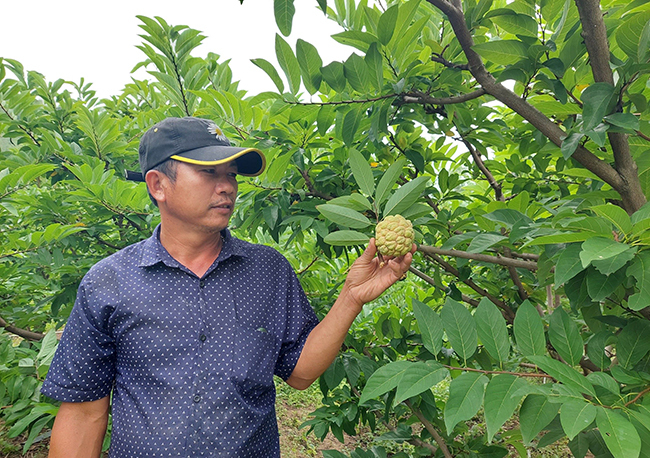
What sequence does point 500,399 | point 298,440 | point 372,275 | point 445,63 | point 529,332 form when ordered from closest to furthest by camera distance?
point 500,399 → point 529,332 → point 445,63 → point 372,275 → point 298,440

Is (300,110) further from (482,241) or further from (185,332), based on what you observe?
(185,332)

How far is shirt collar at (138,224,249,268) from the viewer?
4.75 feet

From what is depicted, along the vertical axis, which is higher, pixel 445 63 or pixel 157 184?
pixel 445 63

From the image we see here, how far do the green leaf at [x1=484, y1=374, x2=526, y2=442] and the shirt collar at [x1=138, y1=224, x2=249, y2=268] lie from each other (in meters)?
0.92

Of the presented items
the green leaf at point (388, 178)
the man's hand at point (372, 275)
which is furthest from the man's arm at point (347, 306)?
the green leaf at point (388, 178)

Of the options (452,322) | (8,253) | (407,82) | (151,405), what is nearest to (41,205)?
(8,253)

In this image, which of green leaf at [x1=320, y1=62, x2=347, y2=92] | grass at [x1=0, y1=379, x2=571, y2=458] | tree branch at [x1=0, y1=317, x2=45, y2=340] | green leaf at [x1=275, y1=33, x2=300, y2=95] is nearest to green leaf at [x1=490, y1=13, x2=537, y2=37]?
green leaf at [x1=320, y1=62, x2=347, y2=92]

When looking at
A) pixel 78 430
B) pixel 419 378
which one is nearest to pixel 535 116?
pixel 419 378

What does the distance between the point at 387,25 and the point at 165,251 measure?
0.94 meters

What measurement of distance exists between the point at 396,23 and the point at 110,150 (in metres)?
1.72

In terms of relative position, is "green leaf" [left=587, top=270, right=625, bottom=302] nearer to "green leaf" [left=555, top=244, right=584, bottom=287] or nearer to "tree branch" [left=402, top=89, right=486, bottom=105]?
"green leaf" [left=555, top=244, right=584, bottom=287]

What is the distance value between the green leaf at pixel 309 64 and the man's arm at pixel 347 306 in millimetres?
402

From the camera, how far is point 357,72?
42.9 inches

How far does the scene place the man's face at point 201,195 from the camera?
140 centimetres
